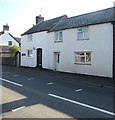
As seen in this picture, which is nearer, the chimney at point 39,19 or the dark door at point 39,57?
the dark door at point 39,57

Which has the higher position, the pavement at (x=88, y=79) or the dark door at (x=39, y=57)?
the dark door at (x=39, y=57)

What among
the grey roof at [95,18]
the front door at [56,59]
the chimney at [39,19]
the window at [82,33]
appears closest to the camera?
the grey roof at [95,18]

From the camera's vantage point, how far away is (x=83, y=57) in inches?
666

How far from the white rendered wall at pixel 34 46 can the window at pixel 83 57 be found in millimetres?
5509

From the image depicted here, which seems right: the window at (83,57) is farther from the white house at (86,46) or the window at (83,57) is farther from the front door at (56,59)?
the front door at (56,59)

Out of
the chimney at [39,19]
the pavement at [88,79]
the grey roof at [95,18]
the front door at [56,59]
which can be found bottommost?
the pavement at [88,79]

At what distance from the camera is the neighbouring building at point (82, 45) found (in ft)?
48.0

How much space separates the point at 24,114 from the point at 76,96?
330cm

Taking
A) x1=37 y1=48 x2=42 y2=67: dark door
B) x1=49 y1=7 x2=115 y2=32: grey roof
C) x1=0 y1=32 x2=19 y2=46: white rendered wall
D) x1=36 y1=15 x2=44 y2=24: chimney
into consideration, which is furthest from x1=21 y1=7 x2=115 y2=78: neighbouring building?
x1=0 y1=32 x2=19 y2=46: white rendered wall

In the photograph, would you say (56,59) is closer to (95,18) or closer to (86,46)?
(86,46)

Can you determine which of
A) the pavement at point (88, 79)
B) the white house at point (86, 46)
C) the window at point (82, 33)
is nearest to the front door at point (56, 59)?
the white house at point (86, 46)

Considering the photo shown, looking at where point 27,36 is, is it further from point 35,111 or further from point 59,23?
point 35,111

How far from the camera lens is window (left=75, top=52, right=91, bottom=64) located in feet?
53.8

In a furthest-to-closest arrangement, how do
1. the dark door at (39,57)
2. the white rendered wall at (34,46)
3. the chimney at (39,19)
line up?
the chimney at (39,19) → the dark door at (39,57) → the white rendered wall at (34,46)
